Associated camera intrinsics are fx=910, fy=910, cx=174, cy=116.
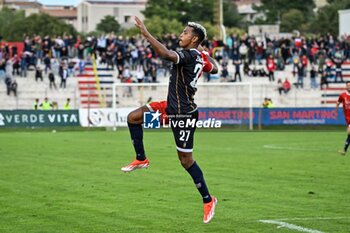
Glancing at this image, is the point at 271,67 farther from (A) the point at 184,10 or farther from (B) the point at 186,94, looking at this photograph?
(A) the point at 184,10

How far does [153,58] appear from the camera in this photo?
5966cm

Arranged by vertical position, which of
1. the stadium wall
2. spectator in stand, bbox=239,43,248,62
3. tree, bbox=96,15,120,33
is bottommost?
the stadium wall

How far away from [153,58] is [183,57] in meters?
47.3

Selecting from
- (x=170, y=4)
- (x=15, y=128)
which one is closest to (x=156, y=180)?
(x=15, y=128)

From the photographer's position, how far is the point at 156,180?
20.3 metres

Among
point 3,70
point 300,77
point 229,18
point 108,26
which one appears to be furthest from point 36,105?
point 108,26

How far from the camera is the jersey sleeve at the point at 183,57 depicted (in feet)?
40.5

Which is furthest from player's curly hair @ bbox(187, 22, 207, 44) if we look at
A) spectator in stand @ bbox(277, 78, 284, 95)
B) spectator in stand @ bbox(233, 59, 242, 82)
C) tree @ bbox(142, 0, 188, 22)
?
tree @ bbox(142, 0, 188, 22)

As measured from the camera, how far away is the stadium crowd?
5816 centimetres

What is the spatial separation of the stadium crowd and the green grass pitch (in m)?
26.3

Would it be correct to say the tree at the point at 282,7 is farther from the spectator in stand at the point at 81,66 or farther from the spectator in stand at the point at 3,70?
the spectator in stand at the point at 3,70

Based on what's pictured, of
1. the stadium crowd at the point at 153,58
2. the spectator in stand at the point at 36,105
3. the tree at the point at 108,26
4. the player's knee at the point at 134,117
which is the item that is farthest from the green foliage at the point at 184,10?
the player's knee at the point at 134,117

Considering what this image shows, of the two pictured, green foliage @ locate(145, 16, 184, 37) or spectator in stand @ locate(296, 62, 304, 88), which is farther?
green foliage @ locate(145, 16, 184, 37)

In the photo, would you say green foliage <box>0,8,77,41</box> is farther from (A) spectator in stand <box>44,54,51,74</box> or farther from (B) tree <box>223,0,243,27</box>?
(A) spectator in stand <box>44,54,51,74</box>
